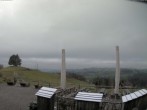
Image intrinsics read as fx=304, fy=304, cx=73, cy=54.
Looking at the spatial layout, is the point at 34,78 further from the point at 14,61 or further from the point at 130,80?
the point at 130,80

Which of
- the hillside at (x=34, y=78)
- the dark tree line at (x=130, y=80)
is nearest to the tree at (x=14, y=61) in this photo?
the hillside at (x=34, y=78)

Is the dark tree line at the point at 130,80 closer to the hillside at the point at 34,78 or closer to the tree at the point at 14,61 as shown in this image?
the hillside at the point at 34,78

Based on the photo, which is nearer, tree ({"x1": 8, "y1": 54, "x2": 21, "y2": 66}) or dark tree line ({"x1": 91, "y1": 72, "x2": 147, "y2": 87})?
dark tree line ({"x1": 91, "y1": 72, "x2": 147, "y2": 87})

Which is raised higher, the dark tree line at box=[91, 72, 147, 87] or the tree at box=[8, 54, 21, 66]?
the tree at box=[8, 54, 21, 66]

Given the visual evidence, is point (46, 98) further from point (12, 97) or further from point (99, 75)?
point (99, 75)

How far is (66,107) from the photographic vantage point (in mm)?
10578

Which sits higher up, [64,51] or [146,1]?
[146,1]

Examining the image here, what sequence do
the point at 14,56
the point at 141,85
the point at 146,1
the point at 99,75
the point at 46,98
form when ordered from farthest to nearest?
the point at 14,56
the point at 99,75
the point at 141,85
the point at 146,1
the point at 46,98

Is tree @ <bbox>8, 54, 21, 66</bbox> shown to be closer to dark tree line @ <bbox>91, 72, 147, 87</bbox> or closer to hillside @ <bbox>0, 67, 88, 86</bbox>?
hillside @ <bbox>0, 67, 88, 86</bbox>

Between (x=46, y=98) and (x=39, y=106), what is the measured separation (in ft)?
1.35

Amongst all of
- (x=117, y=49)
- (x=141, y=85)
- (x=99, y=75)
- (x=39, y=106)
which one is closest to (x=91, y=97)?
(x=39, y=106)

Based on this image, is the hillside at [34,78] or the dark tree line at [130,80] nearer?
the dark tree line at [130,80]

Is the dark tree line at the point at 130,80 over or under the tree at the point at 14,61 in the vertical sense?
under

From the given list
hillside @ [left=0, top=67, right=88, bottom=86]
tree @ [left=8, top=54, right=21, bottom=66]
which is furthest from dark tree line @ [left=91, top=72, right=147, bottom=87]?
tree @ [left=8, top=54, right=21, bottom=66]
